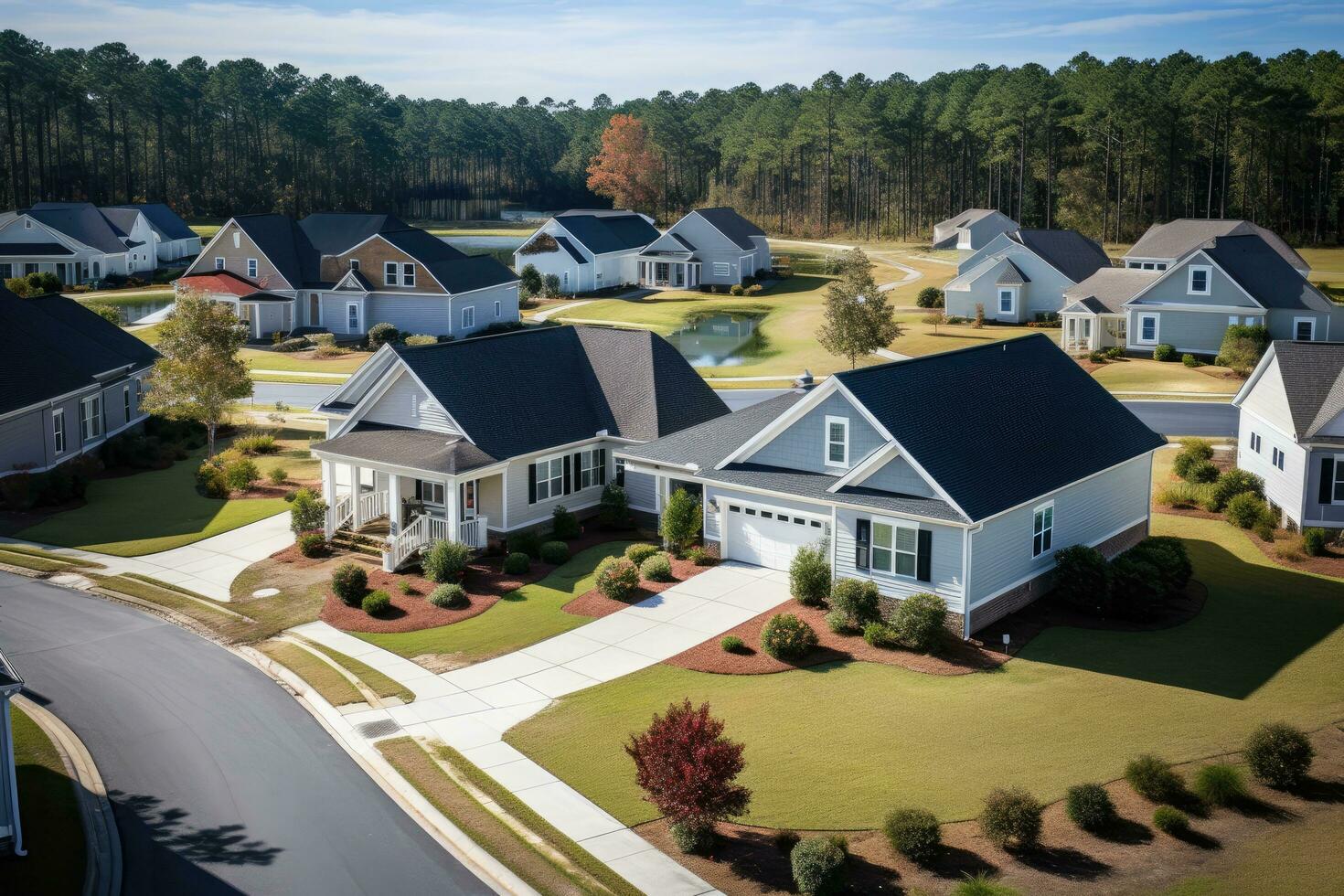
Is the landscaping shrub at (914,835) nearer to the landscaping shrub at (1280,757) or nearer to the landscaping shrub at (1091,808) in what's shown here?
the landscaping shrub at (1091,808)

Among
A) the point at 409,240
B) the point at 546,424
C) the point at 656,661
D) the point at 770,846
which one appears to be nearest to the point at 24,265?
the point at 409,240

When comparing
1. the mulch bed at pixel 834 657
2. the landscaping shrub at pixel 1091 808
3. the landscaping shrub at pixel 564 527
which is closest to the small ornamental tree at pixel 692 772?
the landscaping shrub at pixel 1091 808

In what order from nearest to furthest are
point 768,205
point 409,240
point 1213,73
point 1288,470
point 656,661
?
point 656,661, point 1288,470, point 409,240, point 1213,73, point 768,205

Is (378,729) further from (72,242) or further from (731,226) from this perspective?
(72,242)

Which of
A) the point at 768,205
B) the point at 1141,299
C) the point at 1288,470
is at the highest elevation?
the point at 768,205

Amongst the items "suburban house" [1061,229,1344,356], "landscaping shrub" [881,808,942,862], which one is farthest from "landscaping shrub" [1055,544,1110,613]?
"suburban house" [1061,229,1344,356]

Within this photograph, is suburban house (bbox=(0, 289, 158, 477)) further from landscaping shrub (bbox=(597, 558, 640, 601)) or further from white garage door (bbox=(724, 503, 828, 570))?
white garage door (bbox=(724, 503, 828, 570))

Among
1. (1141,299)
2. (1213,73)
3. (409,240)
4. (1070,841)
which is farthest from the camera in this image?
(1213,73)

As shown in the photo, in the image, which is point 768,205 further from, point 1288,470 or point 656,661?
point 656,661
